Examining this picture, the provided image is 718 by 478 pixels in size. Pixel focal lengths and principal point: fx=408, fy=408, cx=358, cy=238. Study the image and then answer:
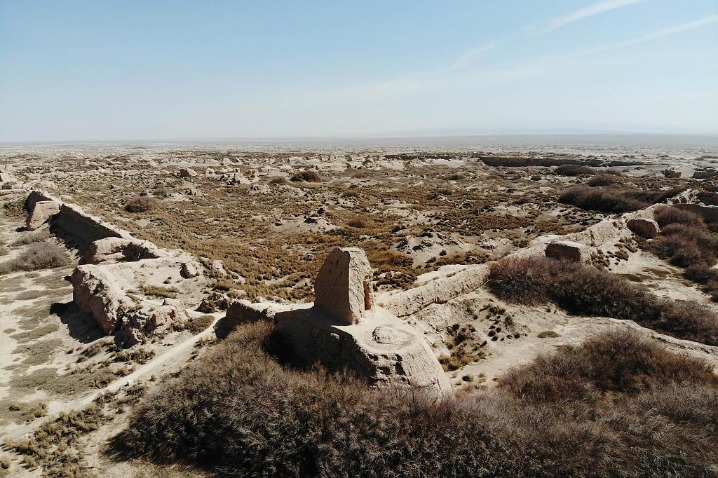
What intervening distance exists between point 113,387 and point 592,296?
17.3 m

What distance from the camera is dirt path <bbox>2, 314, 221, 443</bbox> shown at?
940cm

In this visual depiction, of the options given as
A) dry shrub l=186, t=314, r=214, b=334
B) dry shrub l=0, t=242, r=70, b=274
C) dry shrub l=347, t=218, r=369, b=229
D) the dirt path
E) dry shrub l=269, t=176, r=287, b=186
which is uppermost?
dry shrub l=269, t=176, r=287, b=186

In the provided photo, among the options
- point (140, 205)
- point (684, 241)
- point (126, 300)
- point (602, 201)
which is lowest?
point (684, 241)

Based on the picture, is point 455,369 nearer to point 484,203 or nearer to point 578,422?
point 578,422

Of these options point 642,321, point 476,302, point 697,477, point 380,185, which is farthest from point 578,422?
point 380,185

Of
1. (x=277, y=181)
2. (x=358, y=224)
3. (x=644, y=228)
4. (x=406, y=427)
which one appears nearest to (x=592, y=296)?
(x=406, y=427)

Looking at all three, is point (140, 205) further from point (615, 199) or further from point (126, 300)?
point (615, 199)

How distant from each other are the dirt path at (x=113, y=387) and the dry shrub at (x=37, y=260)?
12.9 meters

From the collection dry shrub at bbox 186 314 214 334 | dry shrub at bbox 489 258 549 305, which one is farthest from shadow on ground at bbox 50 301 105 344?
dry shrub at bbox 489 258 549 305

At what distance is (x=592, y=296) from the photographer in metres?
16.8

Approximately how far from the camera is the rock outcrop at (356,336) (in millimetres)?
9570

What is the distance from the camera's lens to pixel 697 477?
6430mm

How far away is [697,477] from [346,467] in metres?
5.64

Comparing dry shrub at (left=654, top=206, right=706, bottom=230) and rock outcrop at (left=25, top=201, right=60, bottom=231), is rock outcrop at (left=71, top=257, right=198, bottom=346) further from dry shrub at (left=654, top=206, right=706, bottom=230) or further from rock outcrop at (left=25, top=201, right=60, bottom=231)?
dry shrub at (left=654, top=206, right=706, bottom=230)
